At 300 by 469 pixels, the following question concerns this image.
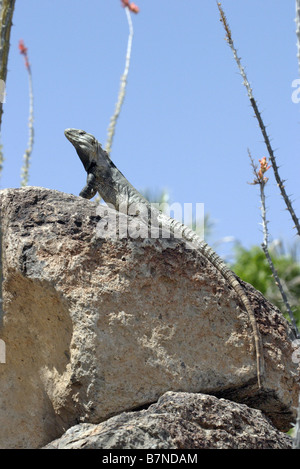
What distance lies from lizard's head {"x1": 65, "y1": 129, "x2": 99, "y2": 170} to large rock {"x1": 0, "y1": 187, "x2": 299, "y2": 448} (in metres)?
2.45

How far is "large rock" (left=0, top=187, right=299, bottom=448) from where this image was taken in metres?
4.75

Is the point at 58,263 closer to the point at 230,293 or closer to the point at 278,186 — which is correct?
the point at 230,293

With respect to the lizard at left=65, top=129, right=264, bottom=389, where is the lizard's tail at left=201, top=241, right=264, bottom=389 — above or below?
below

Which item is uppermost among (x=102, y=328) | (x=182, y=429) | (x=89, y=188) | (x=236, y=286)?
(x=89, y=188)

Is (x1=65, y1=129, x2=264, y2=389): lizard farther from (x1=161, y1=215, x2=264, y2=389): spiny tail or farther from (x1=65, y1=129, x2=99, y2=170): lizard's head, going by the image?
(x1=161, y1=215, x2=264, y2=389): spiny tail

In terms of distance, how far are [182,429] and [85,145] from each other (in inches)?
177

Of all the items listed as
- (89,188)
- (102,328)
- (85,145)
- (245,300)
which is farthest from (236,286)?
(85,145)

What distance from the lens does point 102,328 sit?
15.6 ft

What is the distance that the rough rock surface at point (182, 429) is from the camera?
13.8 ft

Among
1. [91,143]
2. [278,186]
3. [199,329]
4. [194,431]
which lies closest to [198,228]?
[91,143]

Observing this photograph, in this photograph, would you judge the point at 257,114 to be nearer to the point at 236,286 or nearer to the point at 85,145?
the point at 236,286

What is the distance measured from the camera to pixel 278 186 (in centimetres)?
572

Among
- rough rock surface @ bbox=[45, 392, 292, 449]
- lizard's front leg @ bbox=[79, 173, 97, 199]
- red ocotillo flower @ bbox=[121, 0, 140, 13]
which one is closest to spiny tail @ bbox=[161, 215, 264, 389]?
rough rock surface @ bbox=[45, 392, 292, 449]

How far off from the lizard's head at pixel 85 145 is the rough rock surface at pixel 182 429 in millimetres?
3945
